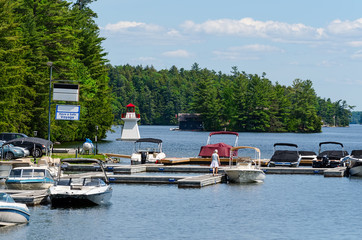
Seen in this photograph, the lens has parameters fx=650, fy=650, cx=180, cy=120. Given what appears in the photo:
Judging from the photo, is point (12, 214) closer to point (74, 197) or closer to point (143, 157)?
point (74, 197)

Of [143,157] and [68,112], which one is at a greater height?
[68,112]

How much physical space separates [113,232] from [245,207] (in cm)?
1069

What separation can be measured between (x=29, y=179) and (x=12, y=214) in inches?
380

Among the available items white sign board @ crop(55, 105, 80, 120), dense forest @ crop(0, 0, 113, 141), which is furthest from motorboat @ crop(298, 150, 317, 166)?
dense forest @ crop(0, 0, 113, 141)

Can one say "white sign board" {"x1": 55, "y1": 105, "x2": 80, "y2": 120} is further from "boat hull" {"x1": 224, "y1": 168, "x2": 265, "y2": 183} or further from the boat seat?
the boat seat

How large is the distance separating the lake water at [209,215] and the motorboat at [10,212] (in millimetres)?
505

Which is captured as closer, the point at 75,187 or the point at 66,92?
the point at 75,187

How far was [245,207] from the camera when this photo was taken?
3775 cm

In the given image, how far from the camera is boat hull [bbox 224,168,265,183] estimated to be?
158ft

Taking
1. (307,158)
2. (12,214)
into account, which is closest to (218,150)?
(307,158)

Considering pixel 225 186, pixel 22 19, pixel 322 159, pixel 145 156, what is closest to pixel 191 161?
pixel 145 156

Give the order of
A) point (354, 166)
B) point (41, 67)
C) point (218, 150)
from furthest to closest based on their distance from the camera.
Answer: point (41, 67) < point (218, 150) < point (354, 166)

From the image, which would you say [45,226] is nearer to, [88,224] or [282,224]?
[88,224]

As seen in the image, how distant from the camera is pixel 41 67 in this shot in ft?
291
